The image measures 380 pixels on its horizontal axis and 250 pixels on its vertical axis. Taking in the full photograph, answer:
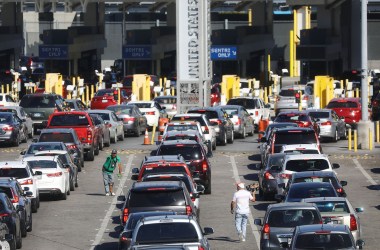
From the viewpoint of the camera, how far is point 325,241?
2289cm

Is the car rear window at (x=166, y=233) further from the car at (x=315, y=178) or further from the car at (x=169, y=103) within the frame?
the car at (x=169, y=103)

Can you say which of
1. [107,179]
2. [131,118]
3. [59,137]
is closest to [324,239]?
[107,179]

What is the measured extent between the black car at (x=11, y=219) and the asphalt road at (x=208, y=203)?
0.77 m

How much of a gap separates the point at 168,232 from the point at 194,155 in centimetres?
1373

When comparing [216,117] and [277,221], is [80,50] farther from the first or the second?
[277,221]

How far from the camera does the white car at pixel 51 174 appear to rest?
121ft

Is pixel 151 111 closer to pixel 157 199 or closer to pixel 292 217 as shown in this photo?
pixel 157 199

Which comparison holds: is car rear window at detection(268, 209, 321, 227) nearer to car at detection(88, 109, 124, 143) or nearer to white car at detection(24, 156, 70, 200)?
white car at detection(24, 156, 70, 200)

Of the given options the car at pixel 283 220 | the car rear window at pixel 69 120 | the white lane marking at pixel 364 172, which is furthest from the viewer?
the car rear window at pixel 69 120

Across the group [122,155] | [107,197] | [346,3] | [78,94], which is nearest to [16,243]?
[107,197]

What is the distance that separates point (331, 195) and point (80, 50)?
63.8 meters

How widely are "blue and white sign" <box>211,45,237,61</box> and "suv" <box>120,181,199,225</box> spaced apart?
5935cm

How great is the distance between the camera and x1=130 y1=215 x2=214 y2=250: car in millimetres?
23438

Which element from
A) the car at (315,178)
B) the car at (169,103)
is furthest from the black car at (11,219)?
the car at (169,103)
